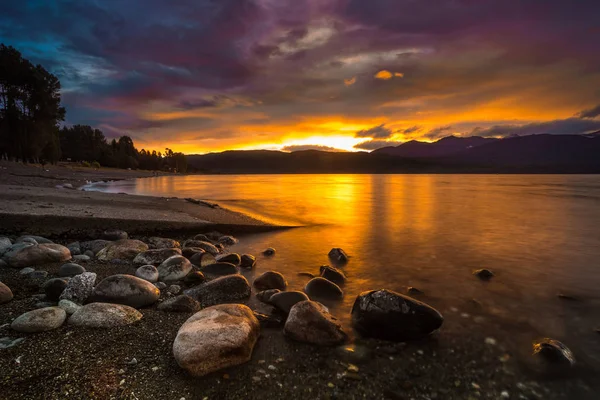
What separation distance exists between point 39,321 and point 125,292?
99 centimetres

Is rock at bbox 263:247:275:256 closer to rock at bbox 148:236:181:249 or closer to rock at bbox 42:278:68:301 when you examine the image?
rock at bbox 148:236:181:249

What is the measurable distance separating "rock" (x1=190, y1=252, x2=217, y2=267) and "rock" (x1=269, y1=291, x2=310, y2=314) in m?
2.44

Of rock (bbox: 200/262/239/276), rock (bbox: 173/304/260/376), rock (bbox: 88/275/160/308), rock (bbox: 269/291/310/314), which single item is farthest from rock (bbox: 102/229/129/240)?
rock (bbox: 173/304/260/376)

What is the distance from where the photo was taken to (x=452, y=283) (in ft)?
20.0

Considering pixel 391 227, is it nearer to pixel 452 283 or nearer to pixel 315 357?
pixel 452 283

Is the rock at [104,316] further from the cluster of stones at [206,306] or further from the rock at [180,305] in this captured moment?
the rock at [180,305]

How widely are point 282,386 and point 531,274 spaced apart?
21.2 ft

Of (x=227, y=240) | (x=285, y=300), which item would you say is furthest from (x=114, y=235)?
(x=285, y=300)

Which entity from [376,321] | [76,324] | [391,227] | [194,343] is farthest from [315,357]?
[391,227]

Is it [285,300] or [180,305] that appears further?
[285,300]

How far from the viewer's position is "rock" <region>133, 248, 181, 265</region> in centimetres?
611

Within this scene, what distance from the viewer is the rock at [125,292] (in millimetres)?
4195

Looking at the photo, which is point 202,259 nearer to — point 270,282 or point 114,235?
point 270,282

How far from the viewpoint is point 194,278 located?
550 cm
